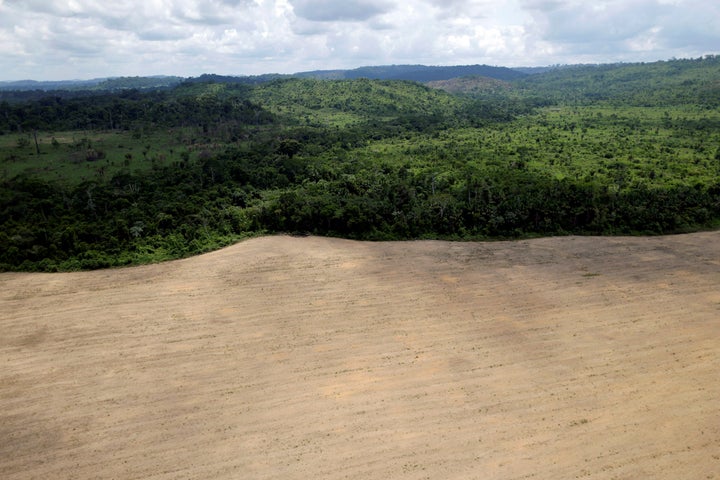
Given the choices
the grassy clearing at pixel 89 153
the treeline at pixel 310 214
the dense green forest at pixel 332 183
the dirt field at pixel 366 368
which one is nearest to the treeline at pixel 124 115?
the dense green forest at pixel 332 183

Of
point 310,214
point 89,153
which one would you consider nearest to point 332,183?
point 310,214

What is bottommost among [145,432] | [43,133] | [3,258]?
[145,432]

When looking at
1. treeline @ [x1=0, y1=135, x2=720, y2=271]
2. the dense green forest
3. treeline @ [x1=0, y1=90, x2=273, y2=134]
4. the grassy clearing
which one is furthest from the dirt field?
treeline @ [x1=0, y1=90, x2=273, y2=134]

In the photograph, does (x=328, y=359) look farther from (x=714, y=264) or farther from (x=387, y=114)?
(x=387, y=114)

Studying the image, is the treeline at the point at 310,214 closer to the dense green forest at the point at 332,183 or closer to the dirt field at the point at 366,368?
the dense green forest at the point at 332,183

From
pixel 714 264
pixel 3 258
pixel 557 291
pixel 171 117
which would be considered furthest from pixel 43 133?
pixel 714 264

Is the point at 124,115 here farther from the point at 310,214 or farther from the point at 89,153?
the point at 310,214
